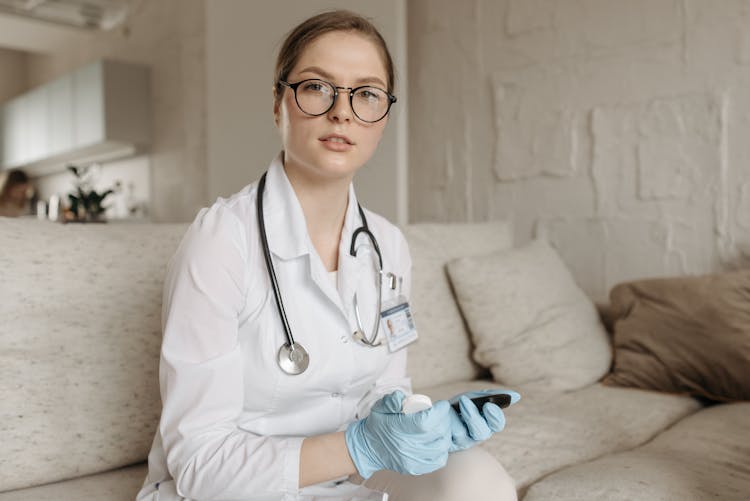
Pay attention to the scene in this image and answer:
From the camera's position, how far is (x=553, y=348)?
196cm

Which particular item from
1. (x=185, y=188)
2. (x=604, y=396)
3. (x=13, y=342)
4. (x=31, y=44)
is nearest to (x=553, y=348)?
(x=604, y=396)

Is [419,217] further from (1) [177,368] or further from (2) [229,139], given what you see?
(1) [177,368]

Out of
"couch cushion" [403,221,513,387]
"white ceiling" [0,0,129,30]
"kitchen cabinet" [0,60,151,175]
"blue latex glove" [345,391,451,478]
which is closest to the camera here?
"blue latex glove" [345,391,451,478]

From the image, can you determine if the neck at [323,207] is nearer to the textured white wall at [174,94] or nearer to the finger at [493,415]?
the finger at [493,415]

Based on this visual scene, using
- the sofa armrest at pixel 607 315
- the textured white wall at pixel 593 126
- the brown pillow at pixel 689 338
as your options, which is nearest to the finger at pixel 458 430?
the brown pillow at pixel 689 338

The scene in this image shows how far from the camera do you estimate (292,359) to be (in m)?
1.01

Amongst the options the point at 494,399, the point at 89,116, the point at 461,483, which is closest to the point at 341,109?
the point at 494,399

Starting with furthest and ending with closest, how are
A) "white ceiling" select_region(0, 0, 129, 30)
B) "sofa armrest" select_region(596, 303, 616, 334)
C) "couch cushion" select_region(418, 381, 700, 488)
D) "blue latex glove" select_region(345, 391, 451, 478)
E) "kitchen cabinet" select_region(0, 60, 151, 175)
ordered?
"kitchen cabinet" select_region(0, 60, 151, 175) < "white ceiling" select_region(0, 0, 129, 30) < "sofa armrest" select_region(596, 303, 616, 334) < "couch cushion" select_region(418, 381, 700, 488) < "blue latex glove" select_region(345, 391, 451, 478)

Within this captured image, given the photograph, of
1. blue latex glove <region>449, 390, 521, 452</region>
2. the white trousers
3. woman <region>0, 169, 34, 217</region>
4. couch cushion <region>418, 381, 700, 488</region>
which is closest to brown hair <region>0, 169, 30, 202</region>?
woman <region>0, 169, 34, 217</region>

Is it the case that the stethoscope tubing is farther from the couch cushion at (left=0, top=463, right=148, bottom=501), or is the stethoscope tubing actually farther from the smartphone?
the couch cushion at (left=0, top=463, right=148, bottom=501)

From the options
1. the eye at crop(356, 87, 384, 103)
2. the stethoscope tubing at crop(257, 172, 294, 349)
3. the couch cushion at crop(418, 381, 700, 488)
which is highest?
the eye at crop(356, 87, 384, 103)

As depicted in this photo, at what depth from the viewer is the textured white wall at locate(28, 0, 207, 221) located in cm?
456

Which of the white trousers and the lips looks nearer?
the white trousers

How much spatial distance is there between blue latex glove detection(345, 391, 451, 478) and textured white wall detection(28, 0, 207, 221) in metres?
3.79
